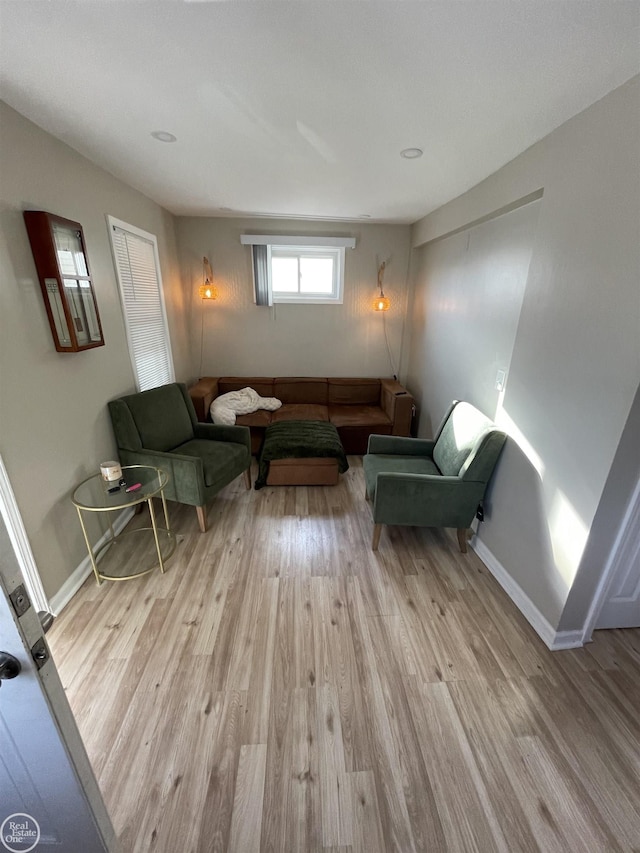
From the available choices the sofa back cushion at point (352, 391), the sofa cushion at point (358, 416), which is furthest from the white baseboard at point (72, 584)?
the sofa back cushion at point (352, 391)

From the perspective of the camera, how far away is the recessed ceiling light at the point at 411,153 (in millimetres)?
1897

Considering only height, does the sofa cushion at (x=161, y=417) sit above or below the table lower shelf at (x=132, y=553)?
above

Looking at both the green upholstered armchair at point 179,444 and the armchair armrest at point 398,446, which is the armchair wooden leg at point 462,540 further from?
the green upholstered armchair at point 179,444

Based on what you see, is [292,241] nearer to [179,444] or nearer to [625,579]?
[179,444]

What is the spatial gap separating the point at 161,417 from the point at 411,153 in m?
2.46

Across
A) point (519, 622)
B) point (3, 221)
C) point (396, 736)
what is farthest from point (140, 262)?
point (519, 622)

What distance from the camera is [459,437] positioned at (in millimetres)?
2283

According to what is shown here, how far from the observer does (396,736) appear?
51.0 inches

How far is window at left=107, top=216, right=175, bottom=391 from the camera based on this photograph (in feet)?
8.30

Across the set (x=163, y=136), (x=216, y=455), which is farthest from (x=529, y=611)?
(x=163, y=136)

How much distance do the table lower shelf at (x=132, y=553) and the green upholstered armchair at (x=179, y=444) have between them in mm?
276

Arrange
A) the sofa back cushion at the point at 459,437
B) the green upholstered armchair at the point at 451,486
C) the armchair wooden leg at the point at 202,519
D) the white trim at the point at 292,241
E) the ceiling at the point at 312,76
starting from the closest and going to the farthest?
1. the ceiling at the point at 312,76
2. the green upholstered armchair at the point at 451,486
3. the sofa back cushion at the point at 459,437
4. the armchair wooden leg at the point at 202,519
5. the white trim at the point at 292,241
